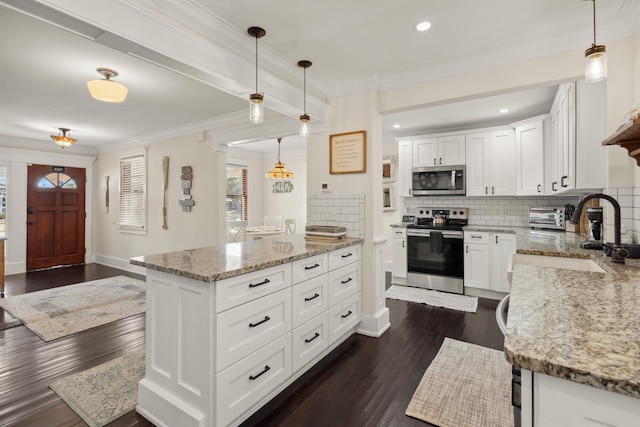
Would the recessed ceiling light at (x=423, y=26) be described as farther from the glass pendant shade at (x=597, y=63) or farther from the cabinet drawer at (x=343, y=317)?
the cabinet drawer at (x=343, y=317)

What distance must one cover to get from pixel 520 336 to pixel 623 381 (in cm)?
20

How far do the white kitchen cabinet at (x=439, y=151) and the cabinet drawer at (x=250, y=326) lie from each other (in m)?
3.62

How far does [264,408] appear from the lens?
6.21 feet

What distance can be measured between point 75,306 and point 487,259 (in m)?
5.27

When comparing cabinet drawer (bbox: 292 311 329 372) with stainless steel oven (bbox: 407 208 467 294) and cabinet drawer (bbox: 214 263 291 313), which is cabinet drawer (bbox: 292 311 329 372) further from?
stainless steel oven (bbox: 407 208 467 294)

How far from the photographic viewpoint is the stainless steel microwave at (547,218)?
12.0 feet

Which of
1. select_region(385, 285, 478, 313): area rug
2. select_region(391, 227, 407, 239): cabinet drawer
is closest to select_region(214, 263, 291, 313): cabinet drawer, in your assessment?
select_region(385, 285, 478, 313): area rug

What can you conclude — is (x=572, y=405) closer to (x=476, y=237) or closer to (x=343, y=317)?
(x=343, y=317)

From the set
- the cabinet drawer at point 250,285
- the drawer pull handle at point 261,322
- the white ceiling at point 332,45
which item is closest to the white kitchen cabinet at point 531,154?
the white ceiling at point 332,45

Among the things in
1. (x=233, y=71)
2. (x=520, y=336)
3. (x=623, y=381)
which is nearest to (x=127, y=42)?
(x=233, y=71)

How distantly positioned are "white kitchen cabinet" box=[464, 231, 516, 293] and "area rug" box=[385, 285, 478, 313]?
0.91ft

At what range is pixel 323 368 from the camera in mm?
2352

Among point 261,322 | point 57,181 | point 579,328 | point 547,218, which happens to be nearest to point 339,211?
point 261,322

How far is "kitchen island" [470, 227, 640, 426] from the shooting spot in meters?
0.57
